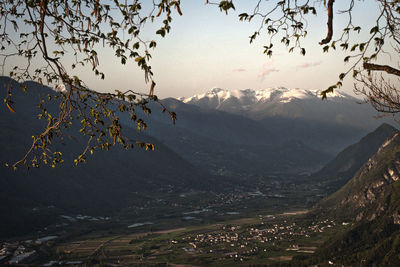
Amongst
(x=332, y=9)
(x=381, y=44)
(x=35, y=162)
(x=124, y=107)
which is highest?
(x=332, y=9)

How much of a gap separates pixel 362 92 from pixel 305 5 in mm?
5014

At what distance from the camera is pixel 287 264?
184500mm

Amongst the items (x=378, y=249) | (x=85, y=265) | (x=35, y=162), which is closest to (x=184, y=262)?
(x=85, y=265)

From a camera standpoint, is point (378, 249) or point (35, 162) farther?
point (378, 249)

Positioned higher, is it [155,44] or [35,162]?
[155,44]

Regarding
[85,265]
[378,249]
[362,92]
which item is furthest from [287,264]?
[362,92]

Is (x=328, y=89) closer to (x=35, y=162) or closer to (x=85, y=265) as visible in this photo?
(x=35, y=162)

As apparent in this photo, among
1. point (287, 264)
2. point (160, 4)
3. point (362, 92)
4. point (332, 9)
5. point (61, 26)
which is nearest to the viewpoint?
point (160, 4)

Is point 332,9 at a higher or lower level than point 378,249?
higher

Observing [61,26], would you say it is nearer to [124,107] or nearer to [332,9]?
[124,107]

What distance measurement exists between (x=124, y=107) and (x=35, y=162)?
801 centimetres

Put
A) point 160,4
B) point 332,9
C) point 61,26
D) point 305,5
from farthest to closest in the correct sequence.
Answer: point 61,26, point 305,5, point 332,9, point 160,4

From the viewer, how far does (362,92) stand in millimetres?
18312

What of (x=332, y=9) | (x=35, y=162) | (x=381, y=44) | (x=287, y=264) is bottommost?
(x=287, y=264)
